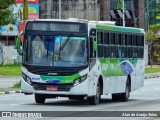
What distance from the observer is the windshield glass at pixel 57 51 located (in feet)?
80.3

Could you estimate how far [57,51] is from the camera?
2450 cm

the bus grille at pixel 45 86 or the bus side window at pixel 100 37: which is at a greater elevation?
the bus side window at pixel 100 37

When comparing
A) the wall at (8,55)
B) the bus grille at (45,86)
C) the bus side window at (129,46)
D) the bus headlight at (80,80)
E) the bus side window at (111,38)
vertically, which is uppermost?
the bus side window at (111,38)

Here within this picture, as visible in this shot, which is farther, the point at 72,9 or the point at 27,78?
the point at 72,9

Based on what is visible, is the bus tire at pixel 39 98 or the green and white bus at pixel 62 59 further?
the bus tire at pixel 39 98

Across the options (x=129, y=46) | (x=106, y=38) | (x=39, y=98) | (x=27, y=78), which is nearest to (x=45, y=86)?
(x=27, y=78)

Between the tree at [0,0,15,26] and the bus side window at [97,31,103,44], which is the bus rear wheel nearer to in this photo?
the bus side window at [97,31,103,44]

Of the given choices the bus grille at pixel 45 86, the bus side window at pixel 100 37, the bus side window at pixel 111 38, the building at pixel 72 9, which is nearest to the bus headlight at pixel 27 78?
the bus grille at pixel 45 86

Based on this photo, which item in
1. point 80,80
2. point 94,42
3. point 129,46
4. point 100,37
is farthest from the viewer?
point 129,46

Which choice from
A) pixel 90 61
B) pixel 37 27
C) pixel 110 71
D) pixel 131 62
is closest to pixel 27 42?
pixel 37 27

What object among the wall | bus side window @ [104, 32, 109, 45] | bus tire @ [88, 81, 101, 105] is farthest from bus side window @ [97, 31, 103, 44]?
the wall

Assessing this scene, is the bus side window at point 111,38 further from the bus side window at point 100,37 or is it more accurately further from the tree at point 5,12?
the tree at point 5,12

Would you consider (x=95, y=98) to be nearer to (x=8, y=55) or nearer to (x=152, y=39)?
(x=8, y=55)

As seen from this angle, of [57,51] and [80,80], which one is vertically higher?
[57,51]
